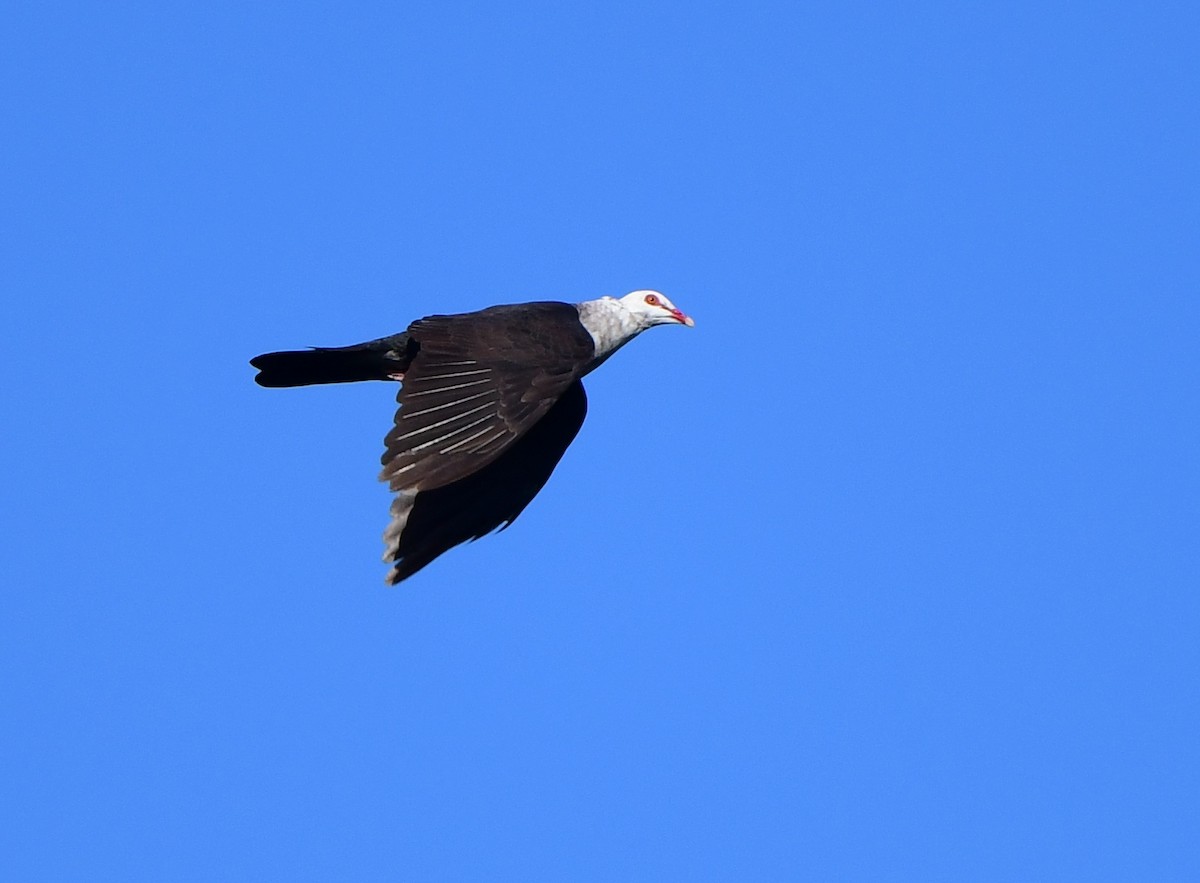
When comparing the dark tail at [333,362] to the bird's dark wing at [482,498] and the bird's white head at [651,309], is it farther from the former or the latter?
the bird's white head at [651,309]

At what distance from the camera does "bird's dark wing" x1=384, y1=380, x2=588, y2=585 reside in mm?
11789

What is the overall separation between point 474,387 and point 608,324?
7.81 feet

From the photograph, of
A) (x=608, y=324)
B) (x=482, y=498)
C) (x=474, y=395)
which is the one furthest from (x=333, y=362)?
(x=608, y=324)

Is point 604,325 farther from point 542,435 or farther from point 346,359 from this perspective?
point 346,359

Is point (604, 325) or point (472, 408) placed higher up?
point (604, 325)

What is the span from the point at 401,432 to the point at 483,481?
176cm

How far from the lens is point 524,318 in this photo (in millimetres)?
11758

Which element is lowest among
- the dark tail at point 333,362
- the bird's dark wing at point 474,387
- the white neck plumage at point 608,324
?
the bird's dark wing at point 474,387

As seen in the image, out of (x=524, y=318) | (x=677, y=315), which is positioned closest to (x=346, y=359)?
(x=524, y=318)

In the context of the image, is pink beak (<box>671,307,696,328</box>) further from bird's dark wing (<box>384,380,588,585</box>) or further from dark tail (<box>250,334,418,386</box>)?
dark tail (<box>250,334,418,386</box>)

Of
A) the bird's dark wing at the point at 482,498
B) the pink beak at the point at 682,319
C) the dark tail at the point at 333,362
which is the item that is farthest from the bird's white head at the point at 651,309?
the dark tail at the point at 333,362

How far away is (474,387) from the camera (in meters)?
10.9

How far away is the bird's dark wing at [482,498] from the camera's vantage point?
11.8m

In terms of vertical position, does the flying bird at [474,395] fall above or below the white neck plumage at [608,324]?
below
